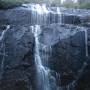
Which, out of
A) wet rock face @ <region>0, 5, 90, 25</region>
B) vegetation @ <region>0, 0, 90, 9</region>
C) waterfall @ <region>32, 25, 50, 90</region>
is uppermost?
vegetation @ <region>0, 0, 90, 9</region>

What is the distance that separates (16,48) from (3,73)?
1.07 m

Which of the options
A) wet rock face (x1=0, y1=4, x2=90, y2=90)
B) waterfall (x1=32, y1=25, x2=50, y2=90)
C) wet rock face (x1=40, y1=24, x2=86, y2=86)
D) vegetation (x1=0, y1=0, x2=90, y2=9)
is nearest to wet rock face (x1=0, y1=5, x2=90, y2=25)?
vegetation (x1=0, y1=0, x2=90, y2=9)

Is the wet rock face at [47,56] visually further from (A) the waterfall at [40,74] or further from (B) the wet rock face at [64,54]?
(A) the waterfall at [40,74]

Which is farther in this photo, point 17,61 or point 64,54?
point 64,54

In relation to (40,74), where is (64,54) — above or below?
above

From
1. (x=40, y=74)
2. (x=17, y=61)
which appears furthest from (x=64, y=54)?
(x=17, y=61)

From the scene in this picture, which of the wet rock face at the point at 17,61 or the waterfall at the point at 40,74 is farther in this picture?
the waterfall at the point at 40,74

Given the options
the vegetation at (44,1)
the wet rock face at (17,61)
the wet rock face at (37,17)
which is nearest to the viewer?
the wet rock face at (17,61)

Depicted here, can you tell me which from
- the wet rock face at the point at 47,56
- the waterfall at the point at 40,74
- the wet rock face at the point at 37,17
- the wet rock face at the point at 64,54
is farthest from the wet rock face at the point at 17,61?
the wet rock face at the point at 37,17

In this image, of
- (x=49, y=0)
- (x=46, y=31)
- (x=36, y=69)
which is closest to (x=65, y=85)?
(x=36, y=69)

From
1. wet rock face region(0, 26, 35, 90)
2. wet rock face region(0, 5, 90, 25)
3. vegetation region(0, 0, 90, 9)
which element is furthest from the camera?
vegetation region(0, 0, 90, 9)

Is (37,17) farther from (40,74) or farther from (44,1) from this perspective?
(44,1)

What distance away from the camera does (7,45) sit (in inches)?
448

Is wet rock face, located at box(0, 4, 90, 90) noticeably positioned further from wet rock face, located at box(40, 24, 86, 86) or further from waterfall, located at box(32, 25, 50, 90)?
waterfall, located at box(32, 25, 50, 90)
